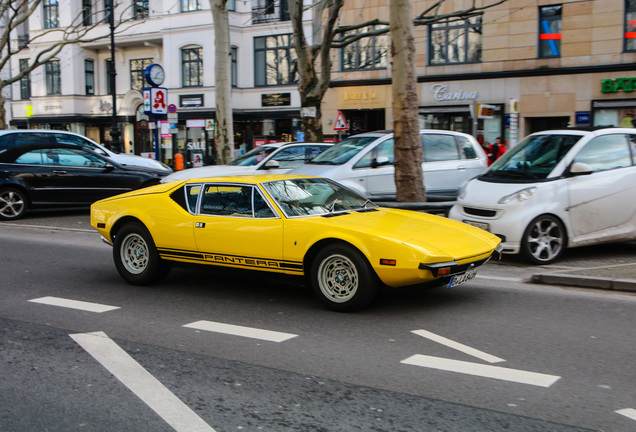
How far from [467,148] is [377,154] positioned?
1.97m

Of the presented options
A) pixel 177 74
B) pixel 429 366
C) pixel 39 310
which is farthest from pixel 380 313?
pixel 177 74

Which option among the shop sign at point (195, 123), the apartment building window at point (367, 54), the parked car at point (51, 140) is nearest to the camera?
the parked car at point (51, 140)

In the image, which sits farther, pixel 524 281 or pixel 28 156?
pixel 28 156

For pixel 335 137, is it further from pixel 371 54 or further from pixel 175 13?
pixel 175 13

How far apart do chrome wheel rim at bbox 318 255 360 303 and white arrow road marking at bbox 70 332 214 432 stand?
2002mm

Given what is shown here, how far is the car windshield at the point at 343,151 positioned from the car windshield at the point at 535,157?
3.37 m

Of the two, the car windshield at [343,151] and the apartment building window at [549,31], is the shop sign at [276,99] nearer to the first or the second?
the apartment building window at [549,31]

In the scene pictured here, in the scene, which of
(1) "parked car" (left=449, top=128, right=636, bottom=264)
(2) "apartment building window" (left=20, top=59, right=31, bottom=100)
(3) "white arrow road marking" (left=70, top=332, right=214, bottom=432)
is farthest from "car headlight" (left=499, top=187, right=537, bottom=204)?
(2) "apartment building window" (left=20, top=59, right=31, bottom=100)

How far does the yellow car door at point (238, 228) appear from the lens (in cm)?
671

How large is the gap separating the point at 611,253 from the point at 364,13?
2294cm

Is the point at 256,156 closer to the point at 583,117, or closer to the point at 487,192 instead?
the point at 487,192

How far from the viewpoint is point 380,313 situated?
638 centimetres

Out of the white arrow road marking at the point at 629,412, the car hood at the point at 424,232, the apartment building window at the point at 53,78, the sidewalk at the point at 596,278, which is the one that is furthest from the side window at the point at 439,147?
the apartment building window at the point at 53,78

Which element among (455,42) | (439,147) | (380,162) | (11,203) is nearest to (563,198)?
(380,162)
